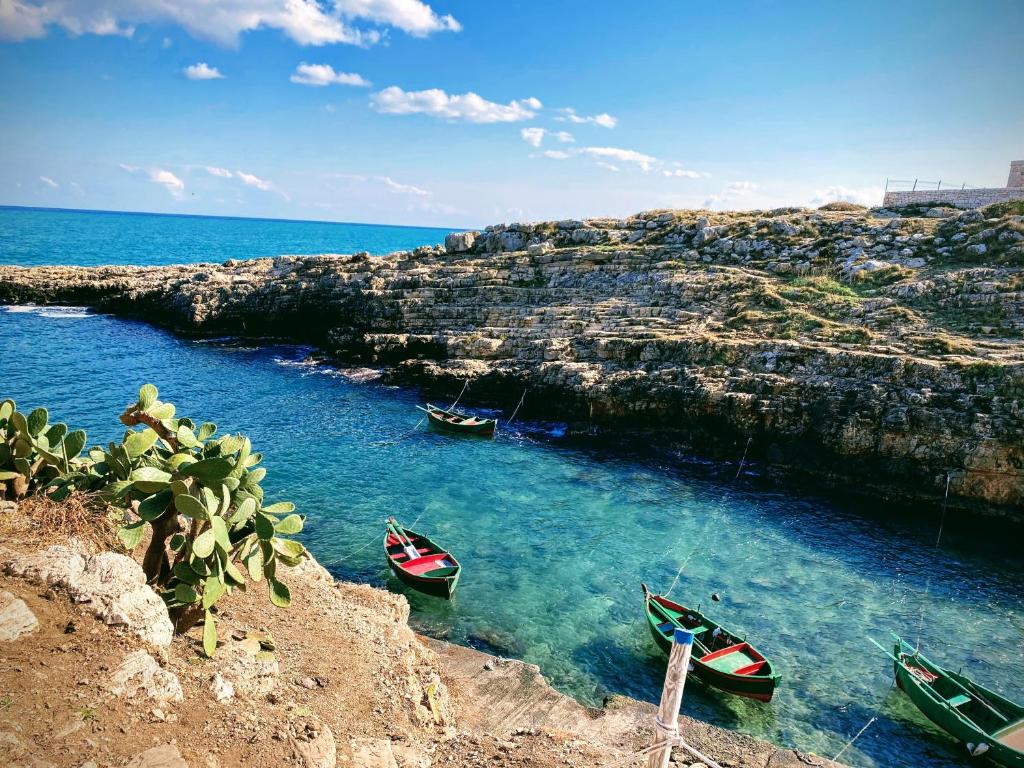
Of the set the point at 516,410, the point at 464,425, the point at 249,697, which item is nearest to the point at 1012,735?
the point at 249,697

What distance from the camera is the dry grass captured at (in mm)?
9128

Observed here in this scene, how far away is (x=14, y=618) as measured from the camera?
7410 mm

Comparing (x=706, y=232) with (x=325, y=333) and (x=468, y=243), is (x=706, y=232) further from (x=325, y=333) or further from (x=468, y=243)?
(x=325, y=333)

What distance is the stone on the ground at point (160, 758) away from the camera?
20.8ft

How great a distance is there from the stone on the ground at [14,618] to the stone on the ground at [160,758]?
2.38 metres

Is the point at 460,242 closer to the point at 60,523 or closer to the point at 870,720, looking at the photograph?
the point at 870,720

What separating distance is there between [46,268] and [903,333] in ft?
300

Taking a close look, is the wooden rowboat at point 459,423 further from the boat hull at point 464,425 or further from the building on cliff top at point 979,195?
the building on cliff top at point 979,195

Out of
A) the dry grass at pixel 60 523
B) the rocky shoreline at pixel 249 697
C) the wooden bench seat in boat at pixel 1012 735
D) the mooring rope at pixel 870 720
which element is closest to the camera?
the rocky shoreline at pixel 249 697

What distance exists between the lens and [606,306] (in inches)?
1645

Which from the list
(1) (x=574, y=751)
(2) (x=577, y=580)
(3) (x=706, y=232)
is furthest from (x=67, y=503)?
(3) (x=706, y=232)

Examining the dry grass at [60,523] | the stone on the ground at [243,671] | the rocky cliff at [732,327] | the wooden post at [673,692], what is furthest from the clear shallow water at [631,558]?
the dry grass at [60,523]

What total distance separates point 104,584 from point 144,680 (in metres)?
1.52

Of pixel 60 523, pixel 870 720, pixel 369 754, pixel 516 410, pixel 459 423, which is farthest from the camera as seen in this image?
pixel 516 410
